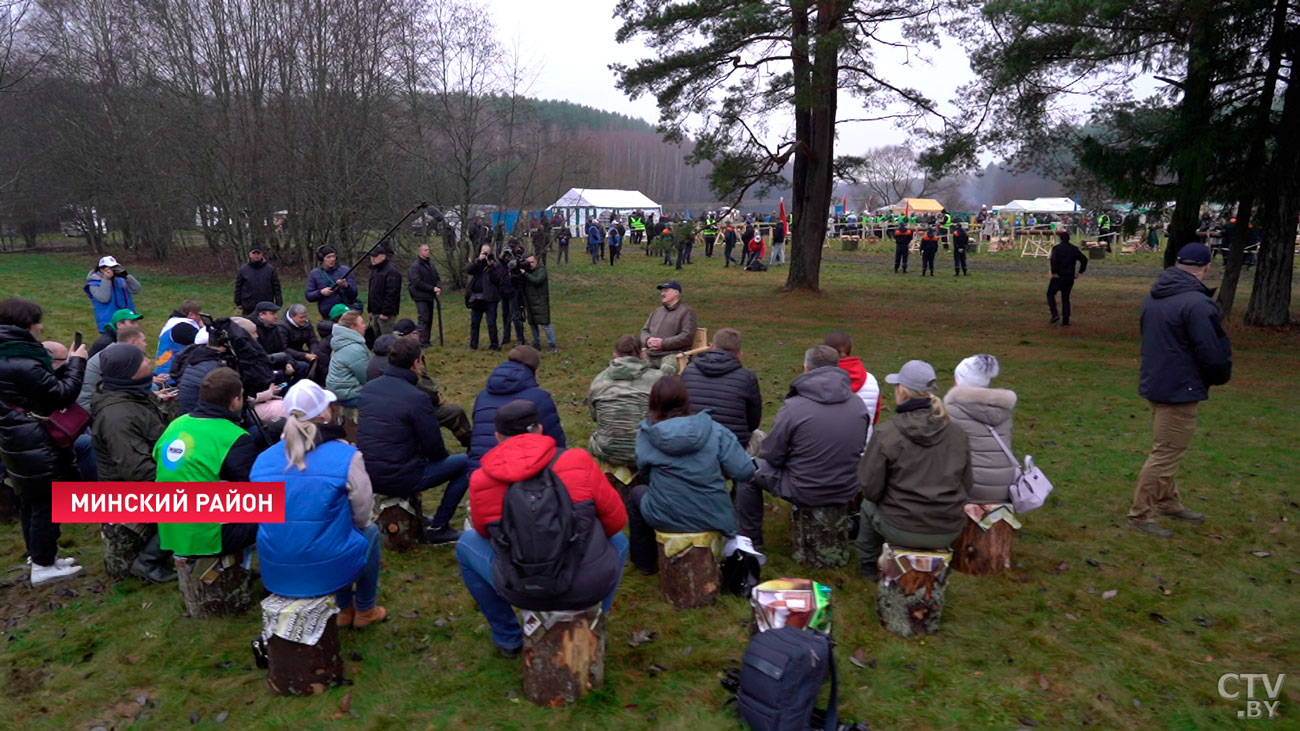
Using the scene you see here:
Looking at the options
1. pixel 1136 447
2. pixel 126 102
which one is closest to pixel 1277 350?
pixel 1136 447

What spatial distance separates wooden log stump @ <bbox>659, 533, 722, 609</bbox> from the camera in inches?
192

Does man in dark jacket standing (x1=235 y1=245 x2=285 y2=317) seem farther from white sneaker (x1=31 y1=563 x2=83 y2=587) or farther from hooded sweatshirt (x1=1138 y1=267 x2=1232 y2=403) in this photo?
hooded sweatshirt (x1=1138 y1=267 x2=1232 y2=403)

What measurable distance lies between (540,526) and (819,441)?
2285 millimetres

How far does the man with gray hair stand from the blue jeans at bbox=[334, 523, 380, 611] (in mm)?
2465

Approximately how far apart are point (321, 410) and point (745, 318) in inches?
523

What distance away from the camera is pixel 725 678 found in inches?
158

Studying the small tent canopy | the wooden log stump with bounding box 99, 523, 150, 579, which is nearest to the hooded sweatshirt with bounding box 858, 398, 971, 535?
the wooden log stump with bounding box 99, 523, 150, 579

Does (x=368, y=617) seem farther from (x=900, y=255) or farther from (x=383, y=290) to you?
(x=900, y=255)

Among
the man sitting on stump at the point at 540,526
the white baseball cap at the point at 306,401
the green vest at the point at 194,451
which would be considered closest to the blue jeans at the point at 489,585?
the man sitting on stump at the point at 540,526

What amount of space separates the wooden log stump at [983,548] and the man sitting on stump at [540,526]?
2.55m

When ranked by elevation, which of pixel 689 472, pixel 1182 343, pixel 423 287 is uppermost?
pixel 1182 343

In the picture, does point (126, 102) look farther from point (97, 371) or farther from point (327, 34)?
point (97, 371)

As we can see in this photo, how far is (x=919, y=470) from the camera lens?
457 cm

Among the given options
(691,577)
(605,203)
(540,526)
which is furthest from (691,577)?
(605,203)
